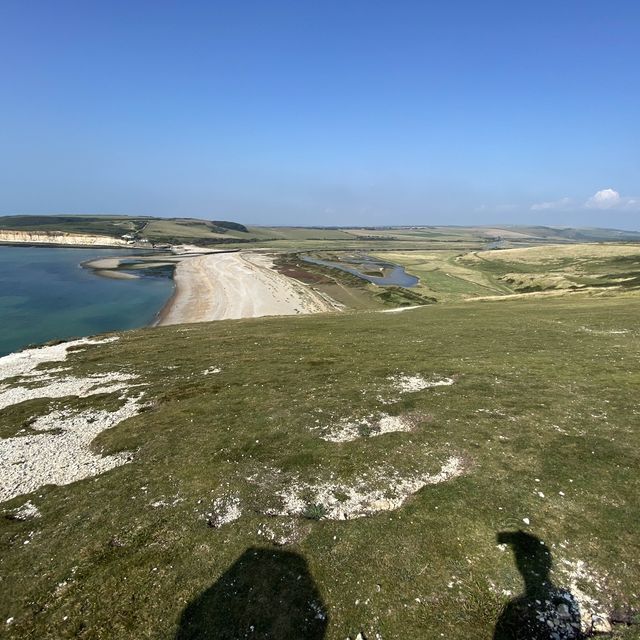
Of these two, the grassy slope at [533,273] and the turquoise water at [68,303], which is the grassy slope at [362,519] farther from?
the grassy slope at [533,273]

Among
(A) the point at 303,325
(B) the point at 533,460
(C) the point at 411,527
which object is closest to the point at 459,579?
(C) the point at 411,527

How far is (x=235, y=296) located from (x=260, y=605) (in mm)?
103121

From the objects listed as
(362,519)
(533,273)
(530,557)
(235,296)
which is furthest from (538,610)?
(533,273)

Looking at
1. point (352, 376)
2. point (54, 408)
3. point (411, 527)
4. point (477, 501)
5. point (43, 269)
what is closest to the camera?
point (411, 527)

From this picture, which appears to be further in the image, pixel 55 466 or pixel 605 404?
pixel 605 404

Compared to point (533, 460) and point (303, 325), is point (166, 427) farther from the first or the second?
point (303, 325)

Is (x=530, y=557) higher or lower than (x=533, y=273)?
lower

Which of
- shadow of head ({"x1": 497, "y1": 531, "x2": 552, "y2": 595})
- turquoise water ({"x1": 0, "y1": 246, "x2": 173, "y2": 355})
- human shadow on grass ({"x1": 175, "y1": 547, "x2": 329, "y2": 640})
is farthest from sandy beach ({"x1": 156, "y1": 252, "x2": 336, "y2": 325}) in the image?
shadow of head ({"x1": 497, "y1": 531, "x2": 552, "y2": 595})

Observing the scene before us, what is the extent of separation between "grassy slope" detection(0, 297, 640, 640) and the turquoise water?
57.8 meters

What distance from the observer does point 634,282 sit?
90.1 m

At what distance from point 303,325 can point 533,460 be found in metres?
38.6

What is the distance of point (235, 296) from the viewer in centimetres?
11106

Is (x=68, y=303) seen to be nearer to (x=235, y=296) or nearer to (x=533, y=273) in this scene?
(x=235, y=296)

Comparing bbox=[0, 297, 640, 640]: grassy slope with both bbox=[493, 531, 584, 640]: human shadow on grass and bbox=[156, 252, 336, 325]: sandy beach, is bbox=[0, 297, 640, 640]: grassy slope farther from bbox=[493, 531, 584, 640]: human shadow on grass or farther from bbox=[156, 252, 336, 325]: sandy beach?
bbox=[156, 252, 336, 325]: sandy beach
